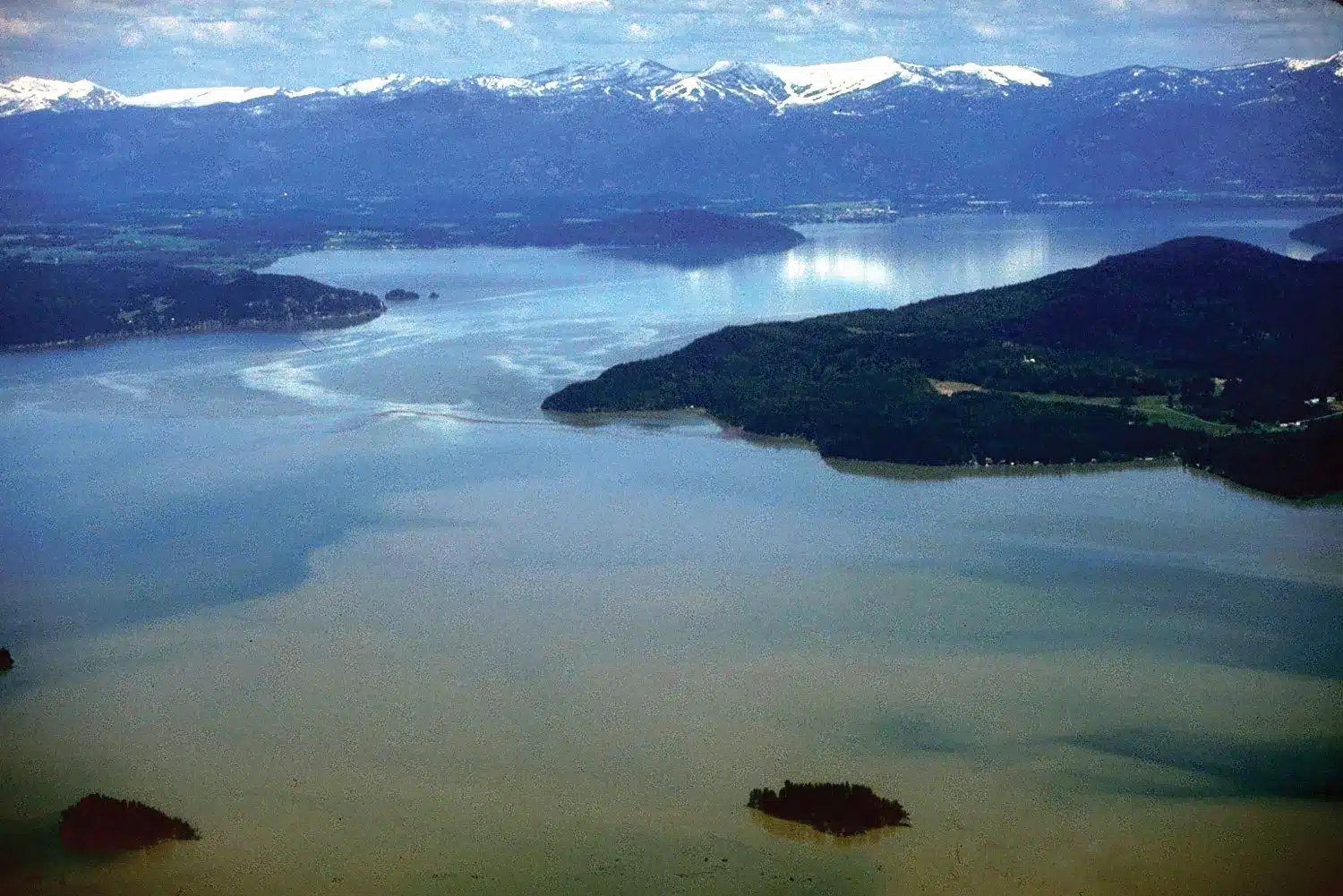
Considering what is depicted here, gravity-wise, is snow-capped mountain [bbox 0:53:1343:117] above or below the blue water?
above

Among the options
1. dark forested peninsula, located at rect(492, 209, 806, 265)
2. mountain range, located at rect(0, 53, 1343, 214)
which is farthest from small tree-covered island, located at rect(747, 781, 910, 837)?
mountain range, located at rect(0, 53, 1343, 214)

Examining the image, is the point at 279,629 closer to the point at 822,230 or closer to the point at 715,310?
the point at 715,310

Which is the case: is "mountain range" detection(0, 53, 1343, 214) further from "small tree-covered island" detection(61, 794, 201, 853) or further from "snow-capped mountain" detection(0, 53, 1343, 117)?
"small tree-covered island" detection(61, 794, 201, 853)

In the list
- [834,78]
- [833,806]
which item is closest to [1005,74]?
[834,78]

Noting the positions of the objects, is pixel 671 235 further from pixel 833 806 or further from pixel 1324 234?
pixel 833 806

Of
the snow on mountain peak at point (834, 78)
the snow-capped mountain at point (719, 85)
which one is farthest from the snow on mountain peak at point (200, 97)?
the snow on mountain peak at point (834, 78)

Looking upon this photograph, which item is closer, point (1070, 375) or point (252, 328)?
point (1070, 375)

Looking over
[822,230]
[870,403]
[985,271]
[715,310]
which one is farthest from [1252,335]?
[822,230]

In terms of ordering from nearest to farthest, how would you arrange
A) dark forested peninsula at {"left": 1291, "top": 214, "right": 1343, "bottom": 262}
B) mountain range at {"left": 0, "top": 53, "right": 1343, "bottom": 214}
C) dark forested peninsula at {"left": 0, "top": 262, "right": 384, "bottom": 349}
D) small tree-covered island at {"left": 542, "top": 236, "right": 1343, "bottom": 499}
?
small tree-covered island at {"left": 542, "top": 236, "right": 1343, "bottom": 499}, dark forested peninsula at {"left": 0, "top": 262, "right": 384, "bottom": 349}, dark forested peninsula at {"left": 1291, "top": 214, "right": 1343, "bottom": 262}, mountain range at {"left": 0, "top": 53, "right": 1343, "bottom": 214}
